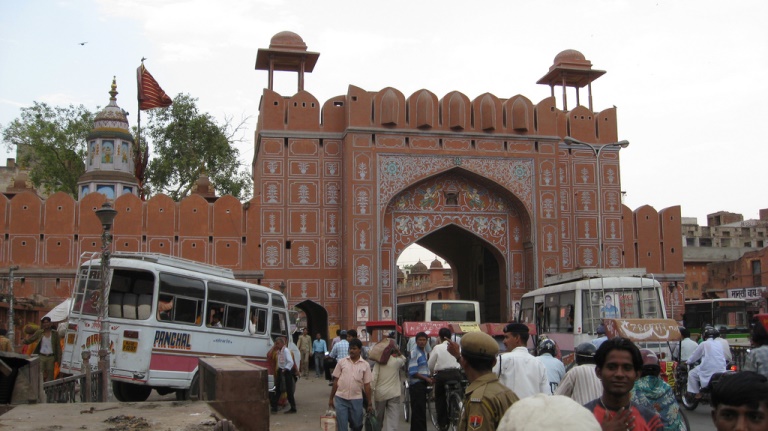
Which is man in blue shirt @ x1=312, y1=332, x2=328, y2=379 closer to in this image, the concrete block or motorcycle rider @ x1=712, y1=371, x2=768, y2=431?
the concrete block

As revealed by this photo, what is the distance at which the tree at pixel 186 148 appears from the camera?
34.8m

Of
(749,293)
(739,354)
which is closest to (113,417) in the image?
(739,354)

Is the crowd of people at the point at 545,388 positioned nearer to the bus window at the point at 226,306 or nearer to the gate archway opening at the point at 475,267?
the bus window at the point at 226,306

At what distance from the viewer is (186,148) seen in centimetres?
3484

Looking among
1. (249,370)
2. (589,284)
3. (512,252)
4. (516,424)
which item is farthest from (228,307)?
(512,252)

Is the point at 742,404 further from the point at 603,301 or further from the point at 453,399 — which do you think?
the point at 603,301

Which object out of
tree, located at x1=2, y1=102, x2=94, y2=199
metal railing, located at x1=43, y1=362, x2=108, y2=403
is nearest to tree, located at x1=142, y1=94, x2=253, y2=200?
tree, located at x1=2, y1=102, x2=94, y2=199

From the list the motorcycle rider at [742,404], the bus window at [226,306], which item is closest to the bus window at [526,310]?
the bus window at [226,306]

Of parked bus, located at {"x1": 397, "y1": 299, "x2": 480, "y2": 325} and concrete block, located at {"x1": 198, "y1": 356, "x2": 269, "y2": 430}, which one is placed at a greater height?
parked bus, located at {"x1": 397, "y1": 299, "x2": 480, "y2": 325}

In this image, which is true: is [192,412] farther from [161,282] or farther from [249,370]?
[161,282]

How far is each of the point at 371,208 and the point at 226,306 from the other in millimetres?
11586

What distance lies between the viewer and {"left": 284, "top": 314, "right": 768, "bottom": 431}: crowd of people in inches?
102

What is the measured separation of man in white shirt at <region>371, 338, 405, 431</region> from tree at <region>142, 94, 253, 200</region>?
27.5 m

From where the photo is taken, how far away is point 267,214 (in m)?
24.1
